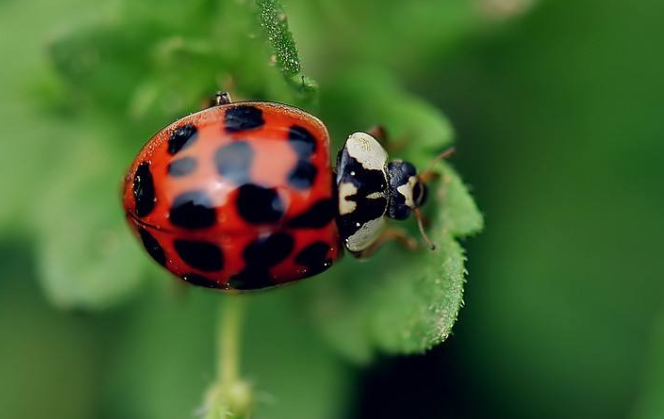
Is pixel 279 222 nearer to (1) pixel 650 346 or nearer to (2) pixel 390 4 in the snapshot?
(2) pixel 390 4

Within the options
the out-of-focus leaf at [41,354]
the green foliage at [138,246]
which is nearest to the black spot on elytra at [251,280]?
the green foliage at [138,246]

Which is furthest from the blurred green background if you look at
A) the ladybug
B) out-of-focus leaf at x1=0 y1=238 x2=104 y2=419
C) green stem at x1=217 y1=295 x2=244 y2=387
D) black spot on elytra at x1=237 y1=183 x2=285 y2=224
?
black spot on elytra at x1=237 y1=183 x2=285 y2=224

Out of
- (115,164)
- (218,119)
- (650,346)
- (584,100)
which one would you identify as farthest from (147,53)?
(650,346)

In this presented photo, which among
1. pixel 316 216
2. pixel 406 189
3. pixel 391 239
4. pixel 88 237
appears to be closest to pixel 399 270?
pixel 391 239

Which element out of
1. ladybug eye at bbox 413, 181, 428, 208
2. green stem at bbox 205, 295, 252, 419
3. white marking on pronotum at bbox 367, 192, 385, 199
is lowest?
green stem at bbox 205, 295, 252, 419

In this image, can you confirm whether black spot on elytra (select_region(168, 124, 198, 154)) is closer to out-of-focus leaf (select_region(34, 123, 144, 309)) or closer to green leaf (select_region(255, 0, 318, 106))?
green leaf (select_region(255, 0, 318, 106))

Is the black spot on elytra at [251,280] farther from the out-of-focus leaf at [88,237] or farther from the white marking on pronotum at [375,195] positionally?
the out-of-focus leaf at [88,237]
